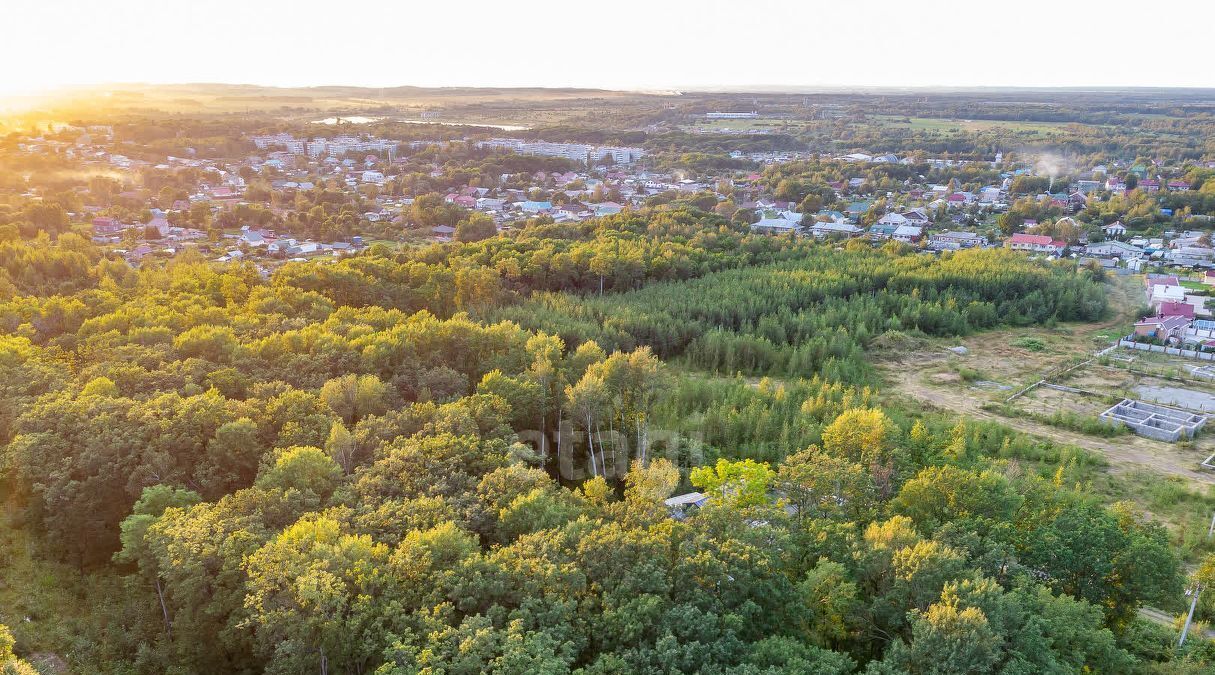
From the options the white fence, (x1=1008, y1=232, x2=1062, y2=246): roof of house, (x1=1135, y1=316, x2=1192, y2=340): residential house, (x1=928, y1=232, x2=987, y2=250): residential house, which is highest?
(x1=1008, y1=232, x2=1062, y2=246): roof of house

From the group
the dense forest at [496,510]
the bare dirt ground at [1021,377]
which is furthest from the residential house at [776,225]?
the dense forest at [496,510]

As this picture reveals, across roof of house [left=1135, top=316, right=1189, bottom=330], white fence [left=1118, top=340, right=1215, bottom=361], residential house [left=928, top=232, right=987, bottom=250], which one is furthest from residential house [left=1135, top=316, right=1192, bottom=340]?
residential house [left=928, top=232, right=987, bottom=250]

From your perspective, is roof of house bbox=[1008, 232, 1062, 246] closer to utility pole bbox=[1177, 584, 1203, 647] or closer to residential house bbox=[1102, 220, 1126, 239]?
residential house bbox=[1102, 220, 1126, 239]

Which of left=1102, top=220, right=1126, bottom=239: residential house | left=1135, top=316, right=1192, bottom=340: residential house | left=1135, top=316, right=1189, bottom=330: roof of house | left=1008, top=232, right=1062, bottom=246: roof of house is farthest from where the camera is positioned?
left=1102, top=220, right=1126, bottom=239: residential house

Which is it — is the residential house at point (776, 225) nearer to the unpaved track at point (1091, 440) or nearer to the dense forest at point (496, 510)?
the unpaved track at point (1091, 440)

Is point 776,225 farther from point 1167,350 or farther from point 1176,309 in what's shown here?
point 1167,350

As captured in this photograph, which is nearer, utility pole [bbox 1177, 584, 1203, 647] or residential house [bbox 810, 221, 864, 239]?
utility pole [bbox 1177, 584, 1203, 647]

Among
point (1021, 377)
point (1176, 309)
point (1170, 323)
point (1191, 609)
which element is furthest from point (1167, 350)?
point (1191, 609)
